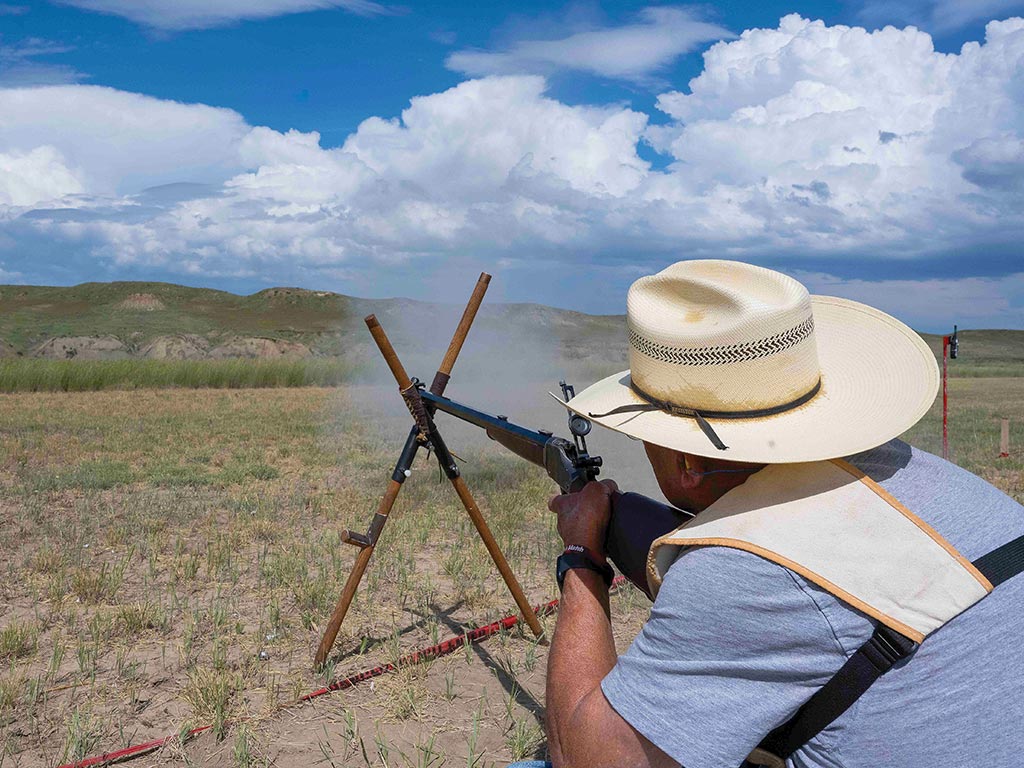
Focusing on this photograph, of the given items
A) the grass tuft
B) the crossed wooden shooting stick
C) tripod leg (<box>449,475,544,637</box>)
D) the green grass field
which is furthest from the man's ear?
the green grass field

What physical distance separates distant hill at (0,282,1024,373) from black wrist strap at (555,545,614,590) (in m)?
5.56

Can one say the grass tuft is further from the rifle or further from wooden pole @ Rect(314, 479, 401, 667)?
the rifle

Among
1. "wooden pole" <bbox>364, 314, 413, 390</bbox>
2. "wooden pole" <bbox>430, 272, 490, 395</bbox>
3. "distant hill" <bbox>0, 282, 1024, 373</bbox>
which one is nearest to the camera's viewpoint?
"wooden pole" <bbox>364, 314, 413, 390</bbox>

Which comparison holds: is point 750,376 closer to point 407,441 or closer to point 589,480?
point 589,480

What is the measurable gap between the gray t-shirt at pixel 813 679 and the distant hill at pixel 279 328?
624 centimetres

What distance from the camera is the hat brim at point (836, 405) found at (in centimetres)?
169

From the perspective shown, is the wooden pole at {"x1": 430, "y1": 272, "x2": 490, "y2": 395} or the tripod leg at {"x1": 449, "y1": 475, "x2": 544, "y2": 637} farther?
the tripod leg at {"x1": 449, "y1": 475, "x2": 544, "y2": 637}

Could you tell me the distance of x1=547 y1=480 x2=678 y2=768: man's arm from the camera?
1.58m

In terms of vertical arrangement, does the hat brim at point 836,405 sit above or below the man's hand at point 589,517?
above

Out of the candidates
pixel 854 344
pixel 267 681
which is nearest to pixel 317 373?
pixel 267 681

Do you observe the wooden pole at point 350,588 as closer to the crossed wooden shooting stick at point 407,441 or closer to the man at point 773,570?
the crossed wooden shooting stick at point 407,441

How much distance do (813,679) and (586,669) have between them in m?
0.55

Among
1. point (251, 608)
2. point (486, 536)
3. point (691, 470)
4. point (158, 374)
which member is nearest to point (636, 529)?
point (691, 470)

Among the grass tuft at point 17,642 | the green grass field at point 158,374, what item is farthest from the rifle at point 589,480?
the green grass field at point 158,374
